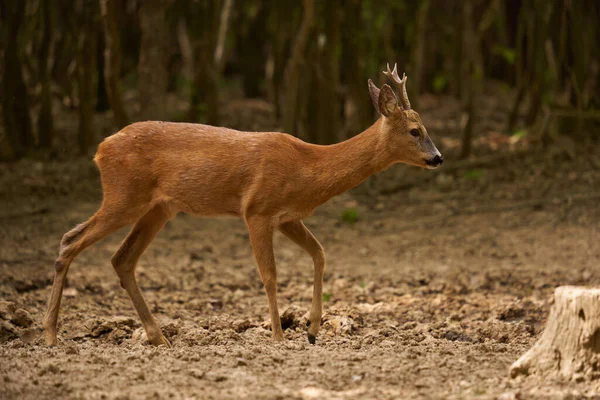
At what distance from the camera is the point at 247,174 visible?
22.4 ft

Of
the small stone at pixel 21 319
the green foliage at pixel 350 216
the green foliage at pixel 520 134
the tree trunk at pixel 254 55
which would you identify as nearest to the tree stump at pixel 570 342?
the small stone at pixel 21 319

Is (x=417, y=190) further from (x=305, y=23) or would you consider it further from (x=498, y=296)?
(x=498, y=296)

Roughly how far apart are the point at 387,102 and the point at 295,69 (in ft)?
20.8

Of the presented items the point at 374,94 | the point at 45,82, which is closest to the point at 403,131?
the point at 374,94

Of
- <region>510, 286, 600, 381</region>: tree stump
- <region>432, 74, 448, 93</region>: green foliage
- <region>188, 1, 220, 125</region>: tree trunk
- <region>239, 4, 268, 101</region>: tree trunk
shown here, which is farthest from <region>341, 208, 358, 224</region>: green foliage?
<region>432, 74, 448, 93</region>: green foliage

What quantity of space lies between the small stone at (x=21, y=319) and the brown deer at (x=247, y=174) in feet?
2.24

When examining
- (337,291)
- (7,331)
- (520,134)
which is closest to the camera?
(7,331)

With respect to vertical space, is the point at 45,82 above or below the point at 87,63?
below

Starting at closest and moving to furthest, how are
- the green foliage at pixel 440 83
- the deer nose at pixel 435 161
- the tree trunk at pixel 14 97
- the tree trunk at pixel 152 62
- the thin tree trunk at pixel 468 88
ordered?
1. the deer nose at pixel 435 161
2. the tree trunk at pixel 152 62
3. the tree trunk at pixel 14 97
4. the thin tree trunk at pixel 468 88
5. the green foliage at pixel 440 83

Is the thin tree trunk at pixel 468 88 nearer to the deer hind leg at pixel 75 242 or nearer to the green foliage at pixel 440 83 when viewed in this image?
the green foliage at pixel 440 83

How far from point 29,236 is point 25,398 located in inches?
252

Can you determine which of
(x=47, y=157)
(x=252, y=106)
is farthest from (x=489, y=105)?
(x=47, y=157)

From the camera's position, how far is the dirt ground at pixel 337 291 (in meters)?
5.29

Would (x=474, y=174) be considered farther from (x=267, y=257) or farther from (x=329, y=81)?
(x=267, y=257)
